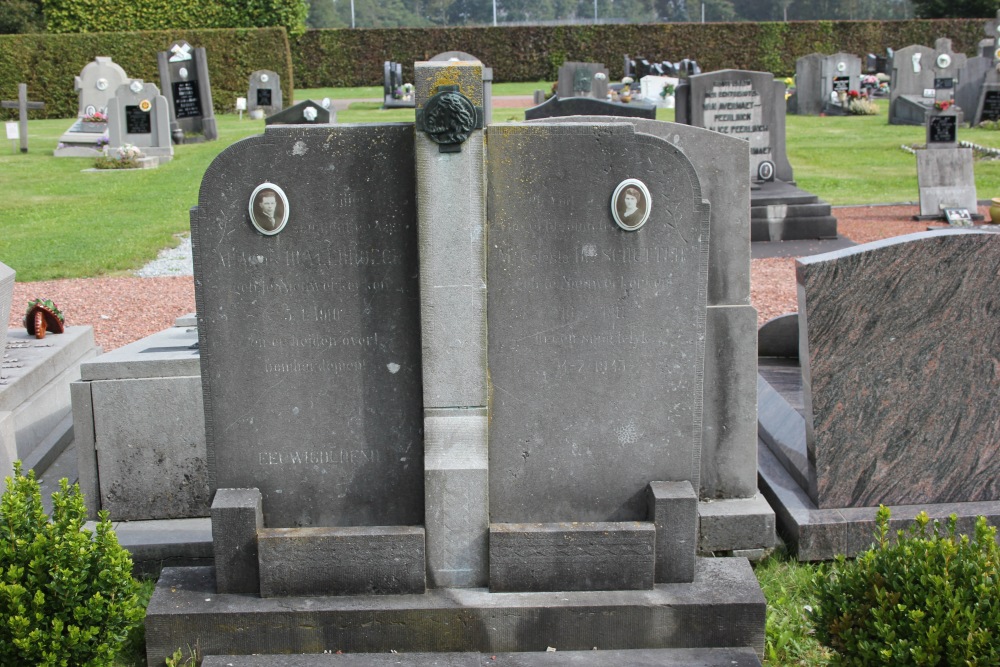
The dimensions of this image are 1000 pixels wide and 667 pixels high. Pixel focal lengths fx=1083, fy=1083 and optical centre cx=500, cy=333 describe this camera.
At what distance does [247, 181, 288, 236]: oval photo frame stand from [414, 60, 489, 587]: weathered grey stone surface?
21.1 inches

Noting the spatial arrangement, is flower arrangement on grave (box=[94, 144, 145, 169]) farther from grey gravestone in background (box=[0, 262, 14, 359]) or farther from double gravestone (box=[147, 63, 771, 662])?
double gravestone (box=[147, 63, 771, 662])

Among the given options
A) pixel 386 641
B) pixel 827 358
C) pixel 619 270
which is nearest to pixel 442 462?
pixel 386 641

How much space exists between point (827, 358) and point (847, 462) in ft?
1.63

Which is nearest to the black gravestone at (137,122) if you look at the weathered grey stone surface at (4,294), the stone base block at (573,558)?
the weathered grey stone surface at (4,294)

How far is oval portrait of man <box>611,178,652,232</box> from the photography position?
168 inches

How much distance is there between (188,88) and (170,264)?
50.6 ft

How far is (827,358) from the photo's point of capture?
16.1 feet

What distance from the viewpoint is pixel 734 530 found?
16.4 feet

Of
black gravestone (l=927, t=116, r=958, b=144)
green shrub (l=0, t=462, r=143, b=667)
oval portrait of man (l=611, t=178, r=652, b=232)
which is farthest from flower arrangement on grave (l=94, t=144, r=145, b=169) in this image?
oval portrait of man (l=611, t=178, r=652, b=232)

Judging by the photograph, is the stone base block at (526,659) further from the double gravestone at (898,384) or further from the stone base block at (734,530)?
the double gravestone at (898,384)

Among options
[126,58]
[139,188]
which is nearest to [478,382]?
[139,188]

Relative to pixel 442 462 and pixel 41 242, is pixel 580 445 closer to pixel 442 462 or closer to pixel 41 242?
pixel 442 462

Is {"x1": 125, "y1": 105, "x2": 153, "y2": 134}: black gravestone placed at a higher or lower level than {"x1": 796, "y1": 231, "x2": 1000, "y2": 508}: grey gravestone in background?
higher

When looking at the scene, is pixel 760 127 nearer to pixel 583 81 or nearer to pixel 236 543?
pixel 236 543
